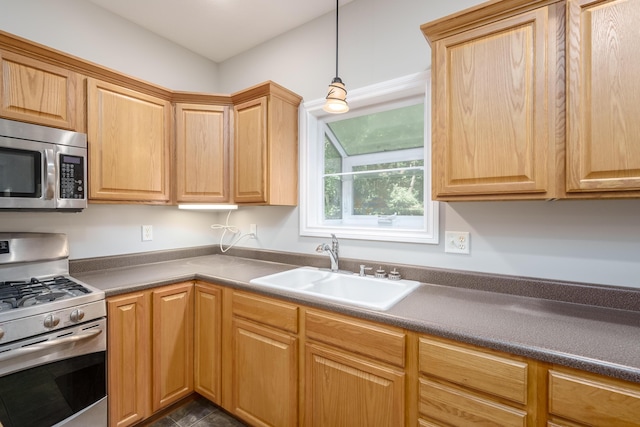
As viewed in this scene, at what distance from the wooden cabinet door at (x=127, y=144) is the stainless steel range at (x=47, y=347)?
21.3 inches

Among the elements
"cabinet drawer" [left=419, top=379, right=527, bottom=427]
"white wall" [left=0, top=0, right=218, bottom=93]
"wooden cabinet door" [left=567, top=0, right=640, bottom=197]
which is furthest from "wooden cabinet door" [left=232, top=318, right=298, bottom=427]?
"white wall" [left=0, top=0, right=218, bottom=93]

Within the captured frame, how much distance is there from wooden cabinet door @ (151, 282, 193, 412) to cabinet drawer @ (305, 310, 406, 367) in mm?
903

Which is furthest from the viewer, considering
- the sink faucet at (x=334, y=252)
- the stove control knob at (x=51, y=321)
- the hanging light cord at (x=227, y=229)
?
the hanging light cord at (x=227, y=229)

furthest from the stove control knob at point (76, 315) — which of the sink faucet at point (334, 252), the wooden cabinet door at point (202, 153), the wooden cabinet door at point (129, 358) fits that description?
the sink faucet at point (334, 252)

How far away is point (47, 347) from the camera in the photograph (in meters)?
1.25

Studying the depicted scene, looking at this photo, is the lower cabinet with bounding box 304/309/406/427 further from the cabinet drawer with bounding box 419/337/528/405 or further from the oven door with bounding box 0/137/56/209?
the oven door with bounding box 0/137/56/209

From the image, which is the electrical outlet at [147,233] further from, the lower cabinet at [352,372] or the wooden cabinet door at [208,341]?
the lower cabinet at [352,372]

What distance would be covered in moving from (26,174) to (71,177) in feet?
0.57

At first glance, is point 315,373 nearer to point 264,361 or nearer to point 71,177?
point 264,361

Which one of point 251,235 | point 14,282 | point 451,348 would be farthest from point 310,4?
point 14,282

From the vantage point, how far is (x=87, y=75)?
171 centimetres

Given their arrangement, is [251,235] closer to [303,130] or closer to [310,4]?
[303,130]

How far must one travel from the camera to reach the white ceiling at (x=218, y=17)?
2016mm

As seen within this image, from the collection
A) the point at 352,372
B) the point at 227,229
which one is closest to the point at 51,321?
the point at 352,372
